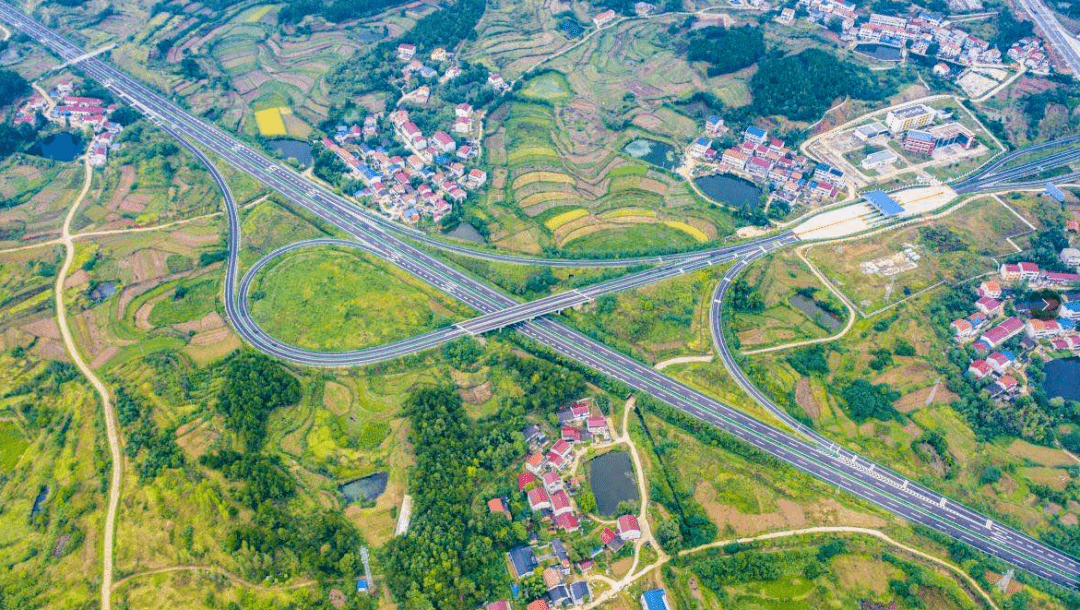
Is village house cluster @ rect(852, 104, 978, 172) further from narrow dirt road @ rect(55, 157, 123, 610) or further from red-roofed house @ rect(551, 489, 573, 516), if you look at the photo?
narrow dirt road @ rect(55, 157, 123, 610)

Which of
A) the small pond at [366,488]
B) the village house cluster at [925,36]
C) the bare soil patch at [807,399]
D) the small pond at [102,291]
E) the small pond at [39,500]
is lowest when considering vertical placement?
the small pond at [39,500]

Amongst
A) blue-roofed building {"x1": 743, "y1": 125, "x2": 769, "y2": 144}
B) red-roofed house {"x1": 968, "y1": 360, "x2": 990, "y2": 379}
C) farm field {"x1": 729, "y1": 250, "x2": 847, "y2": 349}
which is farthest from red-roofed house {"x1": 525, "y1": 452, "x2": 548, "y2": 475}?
blue-roofed building {"x1": 743, "y1": 125, "x2": 769, "y2": 144}

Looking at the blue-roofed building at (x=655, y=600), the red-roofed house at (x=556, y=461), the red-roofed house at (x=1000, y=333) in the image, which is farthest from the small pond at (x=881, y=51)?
the blue-roofed building at (x=655, y=600)

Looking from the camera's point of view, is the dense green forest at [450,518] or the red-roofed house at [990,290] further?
the red-roofed house at [990,290]

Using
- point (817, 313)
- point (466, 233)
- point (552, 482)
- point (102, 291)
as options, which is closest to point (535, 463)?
point (552, 482)

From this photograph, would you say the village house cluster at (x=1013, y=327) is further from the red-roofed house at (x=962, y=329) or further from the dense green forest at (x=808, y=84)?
the dense green forest at (x=808, y=84)

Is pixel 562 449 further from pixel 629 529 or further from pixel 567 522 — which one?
pixel 629 529

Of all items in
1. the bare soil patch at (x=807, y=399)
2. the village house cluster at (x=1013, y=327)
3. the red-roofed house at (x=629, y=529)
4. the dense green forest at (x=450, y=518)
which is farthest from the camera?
the village house cluster at (x=1013, y=327)
